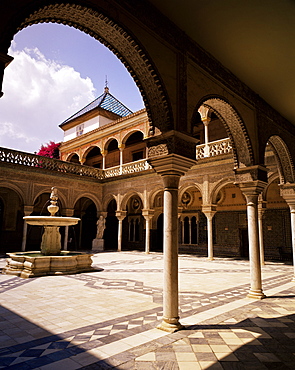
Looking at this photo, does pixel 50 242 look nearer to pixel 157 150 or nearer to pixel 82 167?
pixel 157 150

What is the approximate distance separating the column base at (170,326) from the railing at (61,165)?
12.0m

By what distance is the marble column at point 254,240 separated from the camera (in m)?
5.60

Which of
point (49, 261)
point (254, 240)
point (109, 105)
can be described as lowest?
point (49, 261)

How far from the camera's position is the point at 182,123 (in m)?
4.13

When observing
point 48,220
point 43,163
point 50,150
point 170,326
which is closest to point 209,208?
point 48,220

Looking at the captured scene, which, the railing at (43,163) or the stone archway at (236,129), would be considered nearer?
the stone archway at (236,129)

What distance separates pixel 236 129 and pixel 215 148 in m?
8.19

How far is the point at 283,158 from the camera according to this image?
770 cm

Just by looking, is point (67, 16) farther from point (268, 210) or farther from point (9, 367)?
point (268, 210)

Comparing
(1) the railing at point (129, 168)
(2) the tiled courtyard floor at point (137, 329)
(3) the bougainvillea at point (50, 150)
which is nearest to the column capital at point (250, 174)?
(2) the tiled courtyard floor at point (137, 329)

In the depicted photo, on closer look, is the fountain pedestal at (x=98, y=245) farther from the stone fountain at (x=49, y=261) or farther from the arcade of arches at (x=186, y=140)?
the stone fountain at (x=49, y=261)

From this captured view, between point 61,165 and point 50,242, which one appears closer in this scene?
point 50,242

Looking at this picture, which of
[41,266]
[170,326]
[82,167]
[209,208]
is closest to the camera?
[170,326]

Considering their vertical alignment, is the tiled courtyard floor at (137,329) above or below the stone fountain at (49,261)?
below
